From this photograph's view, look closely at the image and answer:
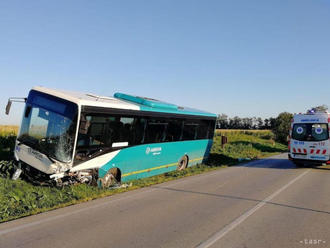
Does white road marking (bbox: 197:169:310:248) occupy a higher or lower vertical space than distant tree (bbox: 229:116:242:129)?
lower

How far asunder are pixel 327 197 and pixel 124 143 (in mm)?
6573

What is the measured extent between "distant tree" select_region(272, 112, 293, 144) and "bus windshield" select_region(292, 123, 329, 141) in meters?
31.0

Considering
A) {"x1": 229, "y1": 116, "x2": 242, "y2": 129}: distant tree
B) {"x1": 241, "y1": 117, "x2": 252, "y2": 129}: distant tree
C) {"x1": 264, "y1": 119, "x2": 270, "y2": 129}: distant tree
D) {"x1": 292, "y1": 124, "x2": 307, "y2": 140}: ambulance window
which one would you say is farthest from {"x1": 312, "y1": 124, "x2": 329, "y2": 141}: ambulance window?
{"x1": 241, "y1": 117, "x2": 252, "y2": 129}: distant tree

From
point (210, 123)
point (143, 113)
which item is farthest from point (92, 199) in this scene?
point (210, 123)

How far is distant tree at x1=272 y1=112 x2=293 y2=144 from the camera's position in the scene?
147 ft

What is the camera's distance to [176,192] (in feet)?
30.1

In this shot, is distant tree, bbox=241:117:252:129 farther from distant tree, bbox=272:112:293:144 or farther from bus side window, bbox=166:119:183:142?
bus side window, bbox=166:119:183:142

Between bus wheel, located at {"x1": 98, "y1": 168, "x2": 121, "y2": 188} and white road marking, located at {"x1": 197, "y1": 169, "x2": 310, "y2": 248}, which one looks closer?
white road marking, located at {"x1": 197, "y1": 169, "x2": 310, "y2": 248}

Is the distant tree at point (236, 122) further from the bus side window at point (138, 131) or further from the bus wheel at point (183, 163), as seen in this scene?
the bus side window at point (138, 131)

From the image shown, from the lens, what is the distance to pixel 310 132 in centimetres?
1504

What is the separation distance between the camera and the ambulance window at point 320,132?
1459 cm

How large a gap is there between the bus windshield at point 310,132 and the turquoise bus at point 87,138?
7.78 metres

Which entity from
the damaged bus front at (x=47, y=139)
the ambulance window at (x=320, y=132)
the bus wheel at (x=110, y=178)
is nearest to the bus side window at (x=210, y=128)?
the ambulance window at (x=320, y=132)

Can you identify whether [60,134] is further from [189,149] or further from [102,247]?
[189,149]
